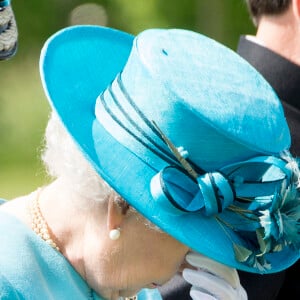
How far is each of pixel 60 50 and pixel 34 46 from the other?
264 inches

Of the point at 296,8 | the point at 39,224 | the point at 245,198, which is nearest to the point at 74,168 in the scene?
the point at 39,224

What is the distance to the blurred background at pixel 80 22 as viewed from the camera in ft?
26.4

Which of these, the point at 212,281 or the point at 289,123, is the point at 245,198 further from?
the point at 289,123

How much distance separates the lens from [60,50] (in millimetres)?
2160

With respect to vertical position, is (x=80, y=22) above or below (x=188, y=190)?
below

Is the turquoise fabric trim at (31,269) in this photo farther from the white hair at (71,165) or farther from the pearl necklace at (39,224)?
the white hair at (71,165)

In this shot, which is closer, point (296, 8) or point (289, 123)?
point (289, 123)

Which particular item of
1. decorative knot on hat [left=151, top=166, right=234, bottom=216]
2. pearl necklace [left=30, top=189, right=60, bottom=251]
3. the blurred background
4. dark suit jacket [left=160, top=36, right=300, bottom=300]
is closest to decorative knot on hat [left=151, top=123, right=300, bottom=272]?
decorative knot on hat [left=151, top=166, right=234, bottom=216]

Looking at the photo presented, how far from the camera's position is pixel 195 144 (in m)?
1.99

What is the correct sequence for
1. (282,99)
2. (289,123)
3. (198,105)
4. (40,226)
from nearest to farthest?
1. (198,105)
2. (40,226)
3. (289,123)
4. (282,99)

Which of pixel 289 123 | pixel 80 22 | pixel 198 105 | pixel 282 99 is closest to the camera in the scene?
pixel 198 105

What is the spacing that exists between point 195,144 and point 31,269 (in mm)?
425

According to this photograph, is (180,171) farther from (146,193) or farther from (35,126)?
(35,126)

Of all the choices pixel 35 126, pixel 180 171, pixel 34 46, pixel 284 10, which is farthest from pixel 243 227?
pixel 34 46
